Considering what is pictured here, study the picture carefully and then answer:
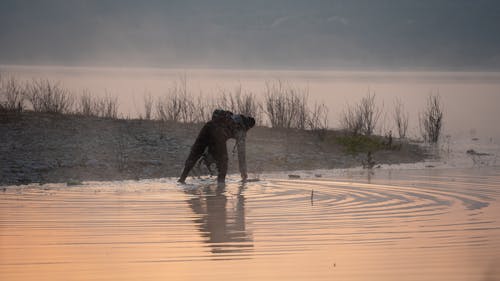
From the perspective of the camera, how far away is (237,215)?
14.5 meters

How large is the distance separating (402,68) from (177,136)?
363ft

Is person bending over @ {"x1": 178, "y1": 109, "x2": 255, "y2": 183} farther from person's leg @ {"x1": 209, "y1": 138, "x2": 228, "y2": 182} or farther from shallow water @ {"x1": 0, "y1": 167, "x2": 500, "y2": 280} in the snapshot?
shallow water @ {"x1": 0, "y1": 167, "x2": 500, "y2": 280}

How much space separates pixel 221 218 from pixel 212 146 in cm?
385

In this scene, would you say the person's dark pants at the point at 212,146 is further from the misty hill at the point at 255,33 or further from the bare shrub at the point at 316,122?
the misty hill at the point at 255,33

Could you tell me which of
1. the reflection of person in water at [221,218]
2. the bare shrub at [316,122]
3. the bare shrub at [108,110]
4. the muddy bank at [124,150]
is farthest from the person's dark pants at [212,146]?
the bare shrub at [316,122]

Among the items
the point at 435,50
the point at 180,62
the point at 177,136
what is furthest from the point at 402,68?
the point at 177,136

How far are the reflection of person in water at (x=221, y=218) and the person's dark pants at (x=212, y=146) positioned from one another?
48 centimetres

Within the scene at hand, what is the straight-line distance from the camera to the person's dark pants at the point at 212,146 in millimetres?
18016

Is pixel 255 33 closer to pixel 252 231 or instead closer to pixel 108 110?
pixel 108 110

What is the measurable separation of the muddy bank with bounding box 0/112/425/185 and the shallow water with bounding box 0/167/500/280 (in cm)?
168

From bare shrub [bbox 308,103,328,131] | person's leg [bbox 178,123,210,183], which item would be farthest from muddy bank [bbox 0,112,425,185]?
person's leg [bbox 178,123,210,183]

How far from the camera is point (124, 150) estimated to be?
70.7 ft

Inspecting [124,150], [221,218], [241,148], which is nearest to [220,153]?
[241,148]

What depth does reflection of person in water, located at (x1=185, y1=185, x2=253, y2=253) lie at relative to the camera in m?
12.2
